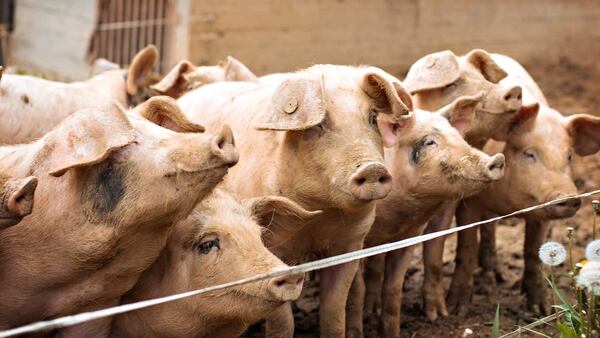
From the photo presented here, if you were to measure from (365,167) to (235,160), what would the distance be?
0.87m

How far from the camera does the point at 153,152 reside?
558 centimetres

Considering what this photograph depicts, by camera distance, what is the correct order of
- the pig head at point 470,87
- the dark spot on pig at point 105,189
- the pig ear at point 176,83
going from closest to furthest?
the dark spot on pig at point 105,189 < the pig head at point 470,87 < the pig ear at point 176,83

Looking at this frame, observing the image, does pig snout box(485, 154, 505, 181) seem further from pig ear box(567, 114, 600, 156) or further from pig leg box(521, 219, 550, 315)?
pig leg box(521, 219, 550, 315)

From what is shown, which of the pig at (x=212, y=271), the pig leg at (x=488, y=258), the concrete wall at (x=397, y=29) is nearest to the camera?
the pig at (x=212, y=271)

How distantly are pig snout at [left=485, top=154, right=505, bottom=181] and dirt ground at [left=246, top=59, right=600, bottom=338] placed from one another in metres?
0.99

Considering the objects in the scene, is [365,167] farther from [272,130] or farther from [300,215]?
[272,130]

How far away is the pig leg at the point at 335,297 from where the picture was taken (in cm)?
720

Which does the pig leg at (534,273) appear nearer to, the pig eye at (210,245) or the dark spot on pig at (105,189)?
the pig eye at (210,245)

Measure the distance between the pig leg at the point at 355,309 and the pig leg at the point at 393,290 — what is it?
0.51ft

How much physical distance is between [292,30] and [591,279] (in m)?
9.37

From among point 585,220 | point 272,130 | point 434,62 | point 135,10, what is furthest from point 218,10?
point 272,130

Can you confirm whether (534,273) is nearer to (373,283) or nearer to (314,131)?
(373,283)

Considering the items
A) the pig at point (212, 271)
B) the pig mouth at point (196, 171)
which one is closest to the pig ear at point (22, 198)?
the pig mouth at point (196, 171)

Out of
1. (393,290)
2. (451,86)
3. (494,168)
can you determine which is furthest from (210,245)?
(451,86)
